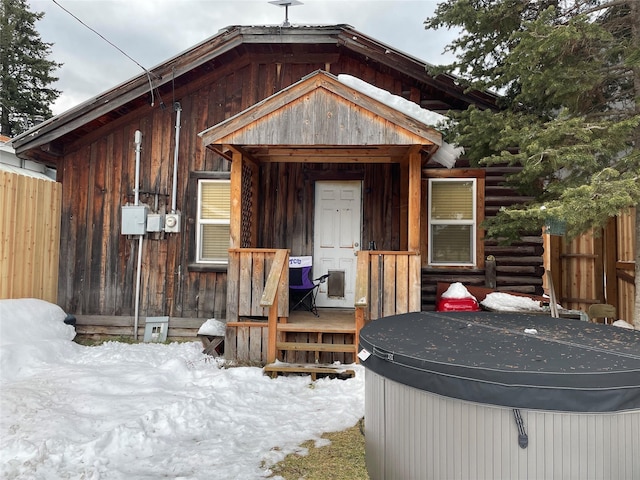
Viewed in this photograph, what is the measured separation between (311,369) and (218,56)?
5331mm

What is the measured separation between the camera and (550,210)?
11.6ft

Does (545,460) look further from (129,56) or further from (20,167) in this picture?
(20,167)

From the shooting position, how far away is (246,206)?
588 cm

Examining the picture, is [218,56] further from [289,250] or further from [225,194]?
[289,250]

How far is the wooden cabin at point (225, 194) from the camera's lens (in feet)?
20.8

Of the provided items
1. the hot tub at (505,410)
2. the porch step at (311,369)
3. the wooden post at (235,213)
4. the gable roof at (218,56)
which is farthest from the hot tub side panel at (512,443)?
the gable roof at (218,56)

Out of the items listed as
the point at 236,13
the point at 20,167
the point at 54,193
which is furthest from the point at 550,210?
the point at 20,167

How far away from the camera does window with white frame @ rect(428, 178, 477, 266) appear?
6.41 metres

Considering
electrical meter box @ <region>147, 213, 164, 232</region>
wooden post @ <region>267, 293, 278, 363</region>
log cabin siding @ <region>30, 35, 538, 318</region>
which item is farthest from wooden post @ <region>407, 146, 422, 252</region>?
electrical meter box @ <region>147, 213, 164, 232</region>

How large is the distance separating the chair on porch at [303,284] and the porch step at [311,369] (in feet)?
4.39

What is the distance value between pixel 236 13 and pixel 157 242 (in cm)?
569

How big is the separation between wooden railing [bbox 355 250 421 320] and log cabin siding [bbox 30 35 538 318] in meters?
1.45

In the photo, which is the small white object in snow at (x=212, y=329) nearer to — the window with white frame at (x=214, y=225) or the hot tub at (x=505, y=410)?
the window with white frame at (x=214, y=225)

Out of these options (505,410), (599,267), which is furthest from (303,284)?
(599,267)
